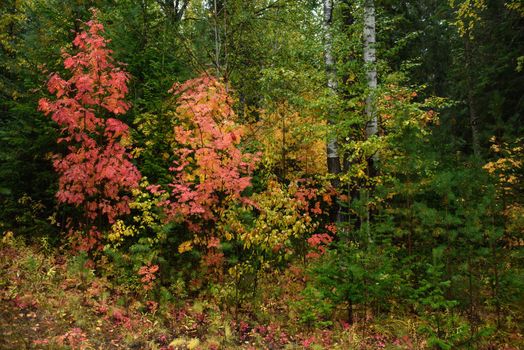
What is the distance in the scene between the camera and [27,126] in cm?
851

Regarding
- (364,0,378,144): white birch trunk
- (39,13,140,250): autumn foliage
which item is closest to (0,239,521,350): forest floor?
(39,13,140,250): autumn foliage

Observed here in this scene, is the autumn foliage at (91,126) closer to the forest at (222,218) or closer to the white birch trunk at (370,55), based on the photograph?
the forest at (222,218)

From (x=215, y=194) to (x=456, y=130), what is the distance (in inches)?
627

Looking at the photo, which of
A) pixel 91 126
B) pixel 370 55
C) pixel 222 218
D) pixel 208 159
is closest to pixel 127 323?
pixel 222 218

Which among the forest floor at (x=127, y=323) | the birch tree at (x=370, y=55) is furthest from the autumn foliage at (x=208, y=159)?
the birch tree at (x=370, y=55)

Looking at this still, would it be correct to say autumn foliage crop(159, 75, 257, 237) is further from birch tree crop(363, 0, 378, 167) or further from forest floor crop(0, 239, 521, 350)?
birch tree crop(363, 0, 378, 167)

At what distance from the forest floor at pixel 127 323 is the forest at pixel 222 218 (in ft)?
0.11

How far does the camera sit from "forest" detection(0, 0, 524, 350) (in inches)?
252

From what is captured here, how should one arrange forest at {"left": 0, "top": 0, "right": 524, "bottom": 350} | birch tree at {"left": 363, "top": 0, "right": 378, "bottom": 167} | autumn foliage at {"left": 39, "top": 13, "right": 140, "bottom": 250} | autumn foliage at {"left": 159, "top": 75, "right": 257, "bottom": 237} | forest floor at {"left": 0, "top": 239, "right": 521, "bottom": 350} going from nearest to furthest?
forest floor at {"left": 0, "top": 239, "right": 521, "bottom": 350}, forest at {"left": 0, "top": 0, "right": 524, "bottom": 350}, autumn foliage at {"left": 159, "top": 75, "right": 257, "bottom": 237}, autumn foliage at {"left": 39, "top": 13, "right": 140, "bottom": 250}, birch tree at {"left": 363, "top": 0, "right": 378, "bottom": 167}

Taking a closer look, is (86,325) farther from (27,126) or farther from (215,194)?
(27,126)

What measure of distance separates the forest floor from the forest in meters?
0.03

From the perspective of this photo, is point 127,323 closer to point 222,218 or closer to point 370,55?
point 222,218

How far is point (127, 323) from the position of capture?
611cm

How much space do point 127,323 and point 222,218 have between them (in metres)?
2.32
